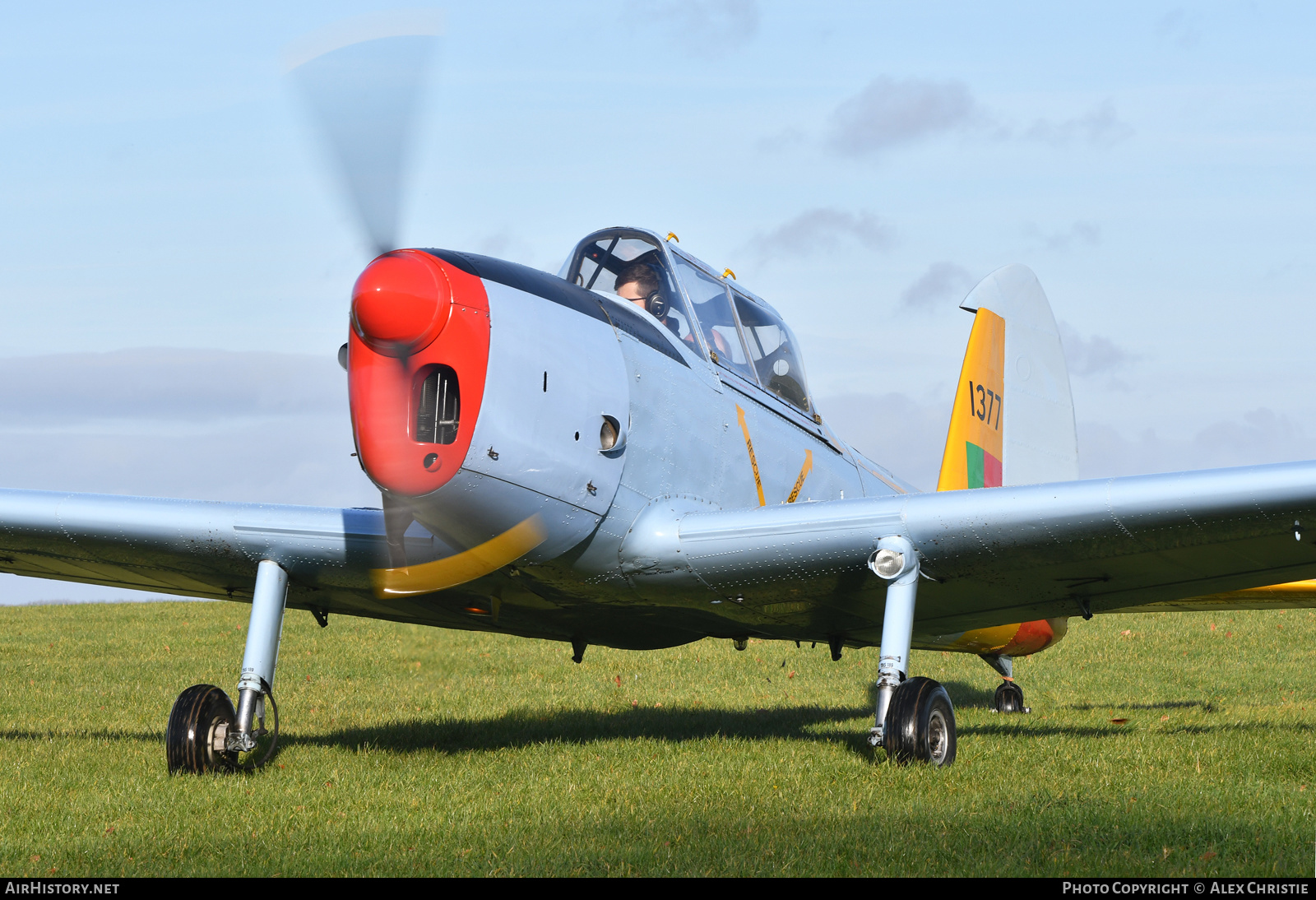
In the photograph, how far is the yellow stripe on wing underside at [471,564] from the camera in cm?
571

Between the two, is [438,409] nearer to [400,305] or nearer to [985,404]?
[400,305]

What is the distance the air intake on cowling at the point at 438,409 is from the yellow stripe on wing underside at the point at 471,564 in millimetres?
652

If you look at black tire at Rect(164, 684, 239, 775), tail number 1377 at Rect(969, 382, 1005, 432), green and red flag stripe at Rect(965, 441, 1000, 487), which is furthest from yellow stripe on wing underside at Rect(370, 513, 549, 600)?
tail number 1377 at Rect(969, 382, 1005, 432)

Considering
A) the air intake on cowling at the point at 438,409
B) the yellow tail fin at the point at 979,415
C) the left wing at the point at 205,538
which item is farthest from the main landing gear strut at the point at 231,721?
the yellow tail fin at the point at 979,415

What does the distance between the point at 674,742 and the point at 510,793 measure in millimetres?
2252

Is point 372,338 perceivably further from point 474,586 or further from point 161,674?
point 161,674

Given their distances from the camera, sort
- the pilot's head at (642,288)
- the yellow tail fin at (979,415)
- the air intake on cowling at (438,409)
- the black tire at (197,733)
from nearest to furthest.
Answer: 1. the air intake on cowling at (438,409)
2. the black tire at (197,733)
3. the pilot's head at (642,288)
4. the yellow tail fin at (979,415)

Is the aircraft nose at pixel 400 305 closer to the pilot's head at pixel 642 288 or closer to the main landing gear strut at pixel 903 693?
the pilot's head at pixel 642 288

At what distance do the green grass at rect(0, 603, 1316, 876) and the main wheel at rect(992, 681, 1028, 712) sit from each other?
55 cm

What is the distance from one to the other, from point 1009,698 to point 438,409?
7794 mm

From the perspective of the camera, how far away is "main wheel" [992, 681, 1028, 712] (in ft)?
36.5

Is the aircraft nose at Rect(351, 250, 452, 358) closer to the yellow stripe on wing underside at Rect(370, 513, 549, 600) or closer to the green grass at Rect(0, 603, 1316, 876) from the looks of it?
the yellow stripe on wing underside at Rect(370, 513, 549, 600)

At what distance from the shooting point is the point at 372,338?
16.8 ft

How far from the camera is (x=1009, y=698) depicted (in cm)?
1121
